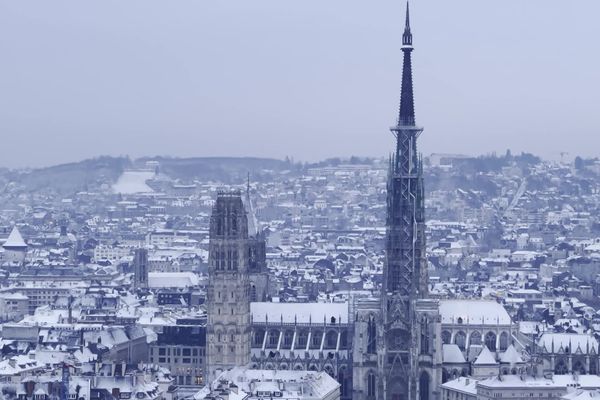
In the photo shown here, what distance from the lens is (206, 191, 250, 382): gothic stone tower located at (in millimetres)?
132375

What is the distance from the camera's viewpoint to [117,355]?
A: 13900 centimetres

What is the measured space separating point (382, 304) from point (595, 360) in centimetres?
1187

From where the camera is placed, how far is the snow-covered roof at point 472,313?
5349 inches

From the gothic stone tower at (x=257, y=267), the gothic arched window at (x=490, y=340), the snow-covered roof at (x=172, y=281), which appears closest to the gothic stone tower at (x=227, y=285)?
the gothic stone tower at (x=257, y=267)

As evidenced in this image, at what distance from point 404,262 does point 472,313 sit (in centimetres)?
619

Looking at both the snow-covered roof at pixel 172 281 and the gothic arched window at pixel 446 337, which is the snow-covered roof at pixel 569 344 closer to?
the gothic arched window at pixel 446 337

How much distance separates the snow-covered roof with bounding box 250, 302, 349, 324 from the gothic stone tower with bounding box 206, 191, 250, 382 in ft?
12.1

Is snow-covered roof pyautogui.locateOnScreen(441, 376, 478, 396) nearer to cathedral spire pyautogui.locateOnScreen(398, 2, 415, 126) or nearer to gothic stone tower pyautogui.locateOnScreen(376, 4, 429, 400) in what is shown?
gothic stone tower pyautogui.locateOnScreen(376, 4, 429, 400)

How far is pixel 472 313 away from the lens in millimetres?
136625

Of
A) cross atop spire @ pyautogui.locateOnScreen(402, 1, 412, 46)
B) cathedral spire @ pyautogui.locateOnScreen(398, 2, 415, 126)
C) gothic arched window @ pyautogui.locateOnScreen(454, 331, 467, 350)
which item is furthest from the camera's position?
cross atop spire @ pyautogui.locateOnScreen(402, 1, 412, 46)

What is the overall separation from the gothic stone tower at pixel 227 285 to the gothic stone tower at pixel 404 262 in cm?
816

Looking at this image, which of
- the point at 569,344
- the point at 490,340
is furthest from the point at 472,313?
the point at 569,344

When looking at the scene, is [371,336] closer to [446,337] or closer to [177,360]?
[446,337]

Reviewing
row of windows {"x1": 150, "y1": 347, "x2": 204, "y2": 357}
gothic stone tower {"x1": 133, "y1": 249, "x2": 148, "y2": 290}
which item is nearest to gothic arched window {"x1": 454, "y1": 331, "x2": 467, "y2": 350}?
row of windows {"x1": 150, "y1": 347, "x2": 204, "y2": 357}
